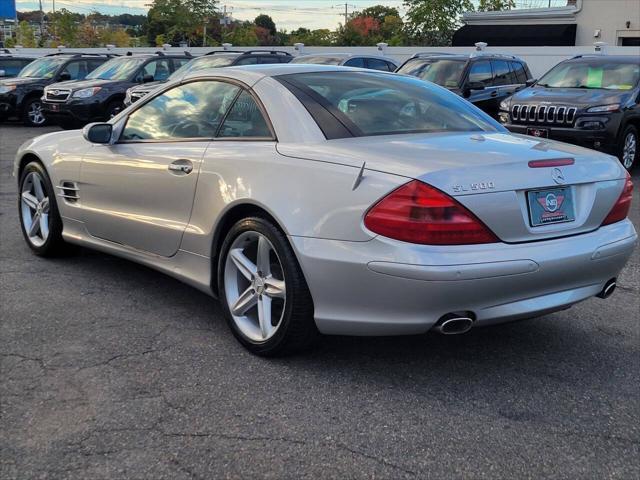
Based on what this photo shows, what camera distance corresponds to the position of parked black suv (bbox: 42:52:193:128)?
15.6 meters

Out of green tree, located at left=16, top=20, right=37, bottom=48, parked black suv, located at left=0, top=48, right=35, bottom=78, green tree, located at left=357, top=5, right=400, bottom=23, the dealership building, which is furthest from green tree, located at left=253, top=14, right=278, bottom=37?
parked black suv, located at left=0, top=48, right=35, bottom=78

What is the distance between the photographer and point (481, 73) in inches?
550

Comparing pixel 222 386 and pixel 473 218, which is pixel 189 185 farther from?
pixel 473 218

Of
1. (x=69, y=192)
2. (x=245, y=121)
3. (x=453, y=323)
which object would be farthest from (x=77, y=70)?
(x=453, y=323)

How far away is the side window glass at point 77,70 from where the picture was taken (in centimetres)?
1867

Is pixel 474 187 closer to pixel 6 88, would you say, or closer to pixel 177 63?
pixel 177 63

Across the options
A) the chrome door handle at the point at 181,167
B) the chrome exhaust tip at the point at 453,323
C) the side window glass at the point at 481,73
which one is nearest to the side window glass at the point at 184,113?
the chrome door handle at the point at 181,167

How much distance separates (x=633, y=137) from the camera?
10.6 m

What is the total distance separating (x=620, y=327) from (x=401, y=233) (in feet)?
6.46

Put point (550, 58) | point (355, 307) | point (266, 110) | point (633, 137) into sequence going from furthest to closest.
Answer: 1. point (550, 58)
2. point (633, 137)
3. point (266, 110)
4. point (355, 307)

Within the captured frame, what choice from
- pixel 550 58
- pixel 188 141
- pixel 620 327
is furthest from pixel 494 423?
pixel 550 58

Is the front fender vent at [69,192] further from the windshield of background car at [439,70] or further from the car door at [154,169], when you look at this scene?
the windshield of background car at [439,70]

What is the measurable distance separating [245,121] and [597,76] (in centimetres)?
868

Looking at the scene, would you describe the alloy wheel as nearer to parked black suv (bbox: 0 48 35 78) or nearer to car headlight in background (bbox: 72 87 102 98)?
car headlight in background (bbox: 72 87 102 98)
